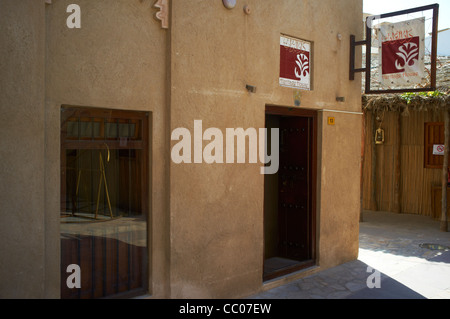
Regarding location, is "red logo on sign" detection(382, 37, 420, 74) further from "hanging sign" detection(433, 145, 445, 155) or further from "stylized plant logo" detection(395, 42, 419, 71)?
"hanging sign" detection(433, 145, 445, 155)

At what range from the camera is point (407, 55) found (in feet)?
24.6

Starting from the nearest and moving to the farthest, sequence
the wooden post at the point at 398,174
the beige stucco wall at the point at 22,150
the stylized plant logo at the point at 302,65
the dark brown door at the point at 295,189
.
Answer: the beige stucco wall at the point at 22,150, the stylized plant logo at the point at 302,65, the dark brown door at the point at 295,189, the wooden post at the point at 398,174

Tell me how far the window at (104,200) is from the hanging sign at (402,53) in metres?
4.57

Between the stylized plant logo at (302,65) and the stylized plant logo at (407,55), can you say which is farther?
the stylized plant logo at (407,55)

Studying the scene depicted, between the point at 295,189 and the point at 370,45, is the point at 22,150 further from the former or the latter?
the point at 370,45

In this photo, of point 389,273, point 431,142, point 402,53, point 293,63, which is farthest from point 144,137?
point 431,142

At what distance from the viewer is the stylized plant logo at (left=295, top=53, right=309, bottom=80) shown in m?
6.90

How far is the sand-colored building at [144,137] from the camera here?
12.8 ft

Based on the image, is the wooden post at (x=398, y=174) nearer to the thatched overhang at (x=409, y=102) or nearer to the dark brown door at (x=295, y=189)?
the thatched overhang at (x=409, y=102)

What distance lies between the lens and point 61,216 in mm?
4438

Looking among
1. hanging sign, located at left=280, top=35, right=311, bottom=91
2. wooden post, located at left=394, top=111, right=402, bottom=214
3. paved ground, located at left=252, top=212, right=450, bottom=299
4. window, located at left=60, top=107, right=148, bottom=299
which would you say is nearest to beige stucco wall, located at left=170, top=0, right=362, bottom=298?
hanging sign, located at left=280, top=35, right=311, bottom=91

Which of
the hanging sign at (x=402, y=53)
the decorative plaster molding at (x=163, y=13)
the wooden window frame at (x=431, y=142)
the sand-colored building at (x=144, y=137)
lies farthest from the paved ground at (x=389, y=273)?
the decorative plaster molding at (x=163, y=13)
